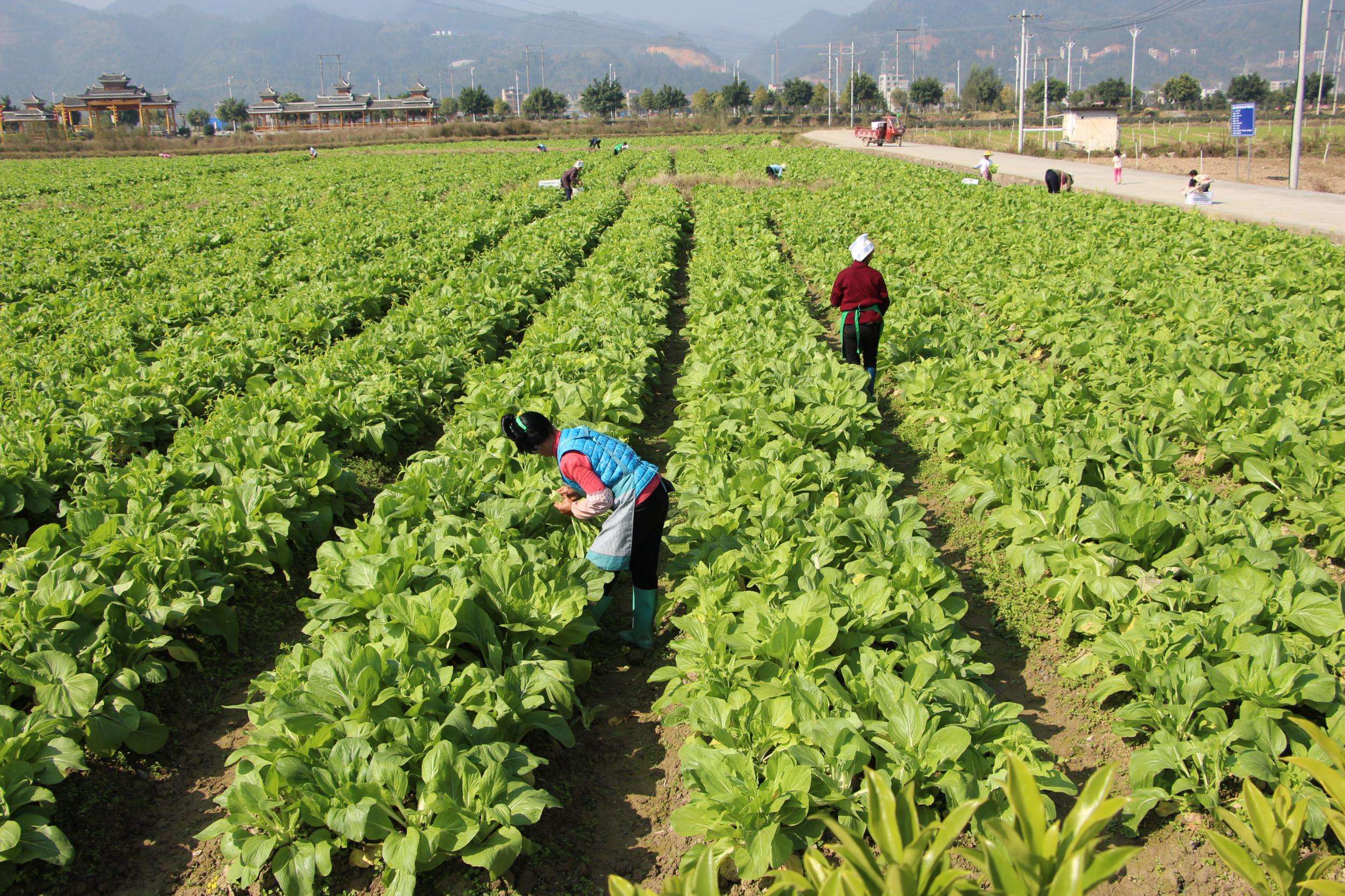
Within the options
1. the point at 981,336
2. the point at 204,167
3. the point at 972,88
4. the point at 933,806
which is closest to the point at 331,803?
the point at 933,806

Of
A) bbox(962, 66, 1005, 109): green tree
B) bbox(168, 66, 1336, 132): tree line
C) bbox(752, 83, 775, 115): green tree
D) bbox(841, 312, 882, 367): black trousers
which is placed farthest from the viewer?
bbox(752, 83, 775, 115): green tree

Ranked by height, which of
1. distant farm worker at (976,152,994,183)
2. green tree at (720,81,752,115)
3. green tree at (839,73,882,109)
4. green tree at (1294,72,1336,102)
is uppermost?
green tree at (720,81,752,115)

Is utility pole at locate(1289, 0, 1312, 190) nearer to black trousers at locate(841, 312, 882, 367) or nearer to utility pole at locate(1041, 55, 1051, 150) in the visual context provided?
black trousers at locate(841, 312, 882, 367)

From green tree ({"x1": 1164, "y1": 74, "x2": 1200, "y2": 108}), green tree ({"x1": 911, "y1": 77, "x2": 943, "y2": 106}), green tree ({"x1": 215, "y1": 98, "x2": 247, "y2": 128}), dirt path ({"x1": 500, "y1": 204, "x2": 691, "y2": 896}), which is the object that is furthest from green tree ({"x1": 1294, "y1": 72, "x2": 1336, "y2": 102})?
green tree ({"x1": 215, "y1": 98, "x2": 247, "y2": 128})

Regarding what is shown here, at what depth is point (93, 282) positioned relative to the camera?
15.0 m

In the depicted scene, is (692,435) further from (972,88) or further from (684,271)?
(972,88)

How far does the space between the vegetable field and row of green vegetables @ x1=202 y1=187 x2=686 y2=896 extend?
0.02 m

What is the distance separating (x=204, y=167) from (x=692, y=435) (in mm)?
48485

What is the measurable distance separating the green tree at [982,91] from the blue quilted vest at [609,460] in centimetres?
12411

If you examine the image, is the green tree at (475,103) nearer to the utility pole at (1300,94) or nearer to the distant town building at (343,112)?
the distant town building at (343,112)

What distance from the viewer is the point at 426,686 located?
13.0 ft

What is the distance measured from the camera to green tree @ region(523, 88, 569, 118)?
352ft

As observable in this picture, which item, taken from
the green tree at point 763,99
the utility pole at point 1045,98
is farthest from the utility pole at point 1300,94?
the green tree at point 763,99

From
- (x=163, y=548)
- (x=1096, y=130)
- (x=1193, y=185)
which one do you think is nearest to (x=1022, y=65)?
(x=1096, y=130)
